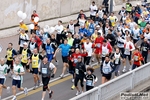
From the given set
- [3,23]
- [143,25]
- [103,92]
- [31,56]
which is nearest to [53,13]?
[3,23]

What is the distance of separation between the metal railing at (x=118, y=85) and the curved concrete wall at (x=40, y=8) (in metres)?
10.9

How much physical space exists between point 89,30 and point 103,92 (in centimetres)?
849

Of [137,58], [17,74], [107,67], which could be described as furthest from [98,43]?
[17,74]

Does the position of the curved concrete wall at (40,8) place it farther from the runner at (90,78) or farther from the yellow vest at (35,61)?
the runner at (90,78)

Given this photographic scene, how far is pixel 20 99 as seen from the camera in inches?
608

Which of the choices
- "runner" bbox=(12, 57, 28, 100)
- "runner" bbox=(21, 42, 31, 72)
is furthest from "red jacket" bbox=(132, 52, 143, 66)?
"runner" bbox=(12, 57, 28, 100)

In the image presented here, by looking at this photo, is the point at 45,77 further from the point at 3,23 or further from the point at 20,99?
the point at 3,23

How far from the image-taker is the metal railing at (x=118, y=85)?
13165 millimetres

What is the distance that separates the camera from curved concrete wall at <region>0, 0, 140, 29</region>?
24828mm

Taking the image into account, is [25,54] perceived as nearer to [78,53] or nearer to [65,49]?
[65,49]

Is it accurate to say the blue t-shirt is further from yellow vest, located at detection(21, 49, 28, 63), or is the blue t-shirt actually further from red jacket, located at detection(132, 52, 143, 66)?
red jacket, located at detection(132, 52, 143, 66)

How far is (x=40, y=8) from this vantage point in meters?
27.3

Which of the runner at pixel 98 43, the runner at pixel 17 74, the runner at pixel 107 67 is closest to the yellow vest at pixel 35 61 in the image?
the runner at pixel 17 74

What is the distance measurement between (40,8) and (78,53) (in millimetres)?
11352
